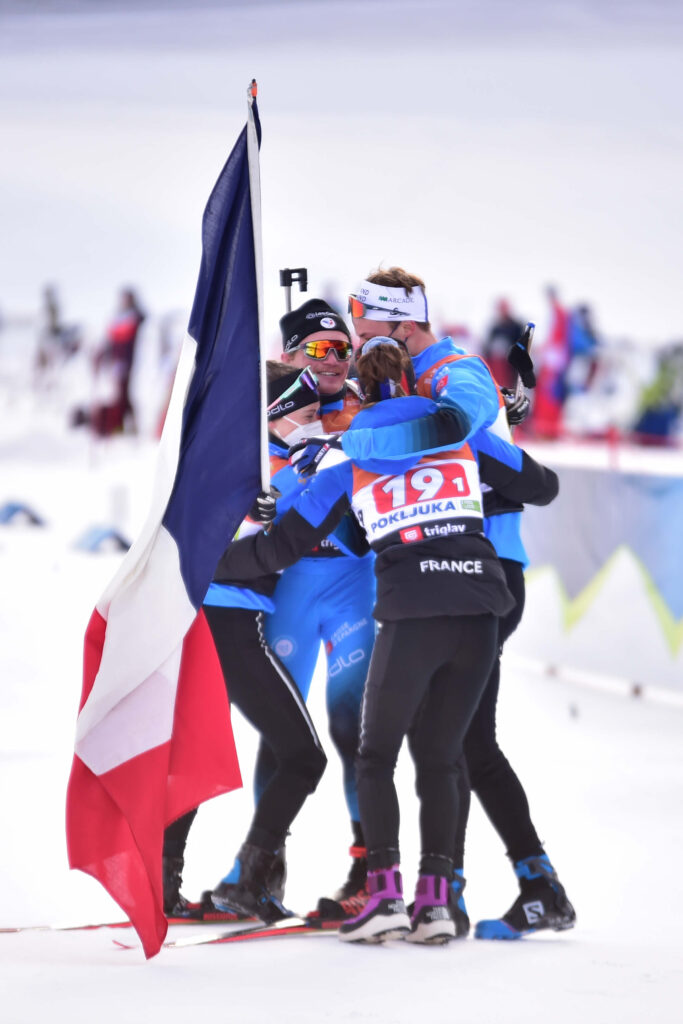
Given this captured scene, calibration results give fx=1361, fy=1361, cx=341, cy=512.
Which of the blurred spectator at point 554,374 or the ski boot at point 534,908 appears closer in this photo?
the ski boot at point 534,908

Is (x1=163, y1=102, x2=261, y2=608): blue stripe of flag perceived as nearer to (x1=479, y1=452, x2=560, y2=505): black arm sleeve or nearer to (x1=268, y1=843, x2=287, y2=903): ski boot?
(x1=479, y1=452, x2=560, y2=505): black arm sleeve

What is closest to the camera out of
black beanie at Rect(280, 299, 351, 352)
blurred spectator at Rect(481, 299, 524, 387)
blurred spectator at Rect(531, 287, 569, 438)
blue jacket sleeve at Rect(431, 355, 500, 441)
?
blue jacket sleeve at Rect(431, 355, 500, 441)

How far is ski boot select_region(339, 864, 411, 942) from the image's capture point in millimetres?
3295

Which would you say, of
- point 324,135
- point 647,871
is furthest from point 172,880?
point 324,135

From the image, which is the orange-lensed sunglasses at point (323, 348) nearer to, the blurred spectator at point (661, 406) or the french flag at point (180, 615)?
the french flag at point (180, 615)

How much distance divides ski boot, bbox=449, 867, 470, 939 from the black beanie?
5.24 feet

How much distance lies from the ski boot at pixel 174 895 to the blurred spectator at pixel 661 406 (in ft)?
55.1

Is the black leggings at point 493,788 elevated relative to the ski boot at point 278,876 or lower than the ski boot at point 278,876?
elevated

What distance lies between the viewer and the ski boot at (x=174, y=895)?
3689mm

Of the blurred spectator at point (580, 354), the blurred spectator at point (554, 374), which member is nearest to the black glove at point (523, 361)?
the blurred spectator at point (554, 374)

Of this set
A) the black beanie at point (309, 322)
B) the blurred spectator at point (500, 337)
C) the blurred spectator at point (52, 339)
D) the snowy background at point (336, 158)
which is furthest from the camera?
the snowy background at point (336, 158)

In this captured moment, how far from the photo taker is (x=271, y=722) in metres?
3.71

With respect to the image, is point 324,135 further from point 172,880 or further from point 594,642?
point 172,880

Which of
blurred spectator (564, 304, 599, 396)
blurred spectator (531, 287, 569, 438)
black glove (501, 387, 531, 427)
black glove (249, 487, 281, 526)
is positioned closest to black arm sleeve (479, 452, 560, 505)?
black glove (501, 387, 531, 427)
